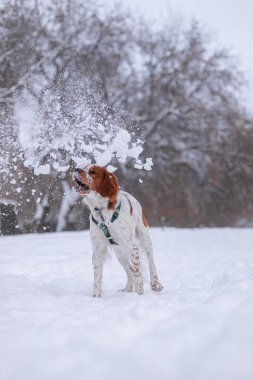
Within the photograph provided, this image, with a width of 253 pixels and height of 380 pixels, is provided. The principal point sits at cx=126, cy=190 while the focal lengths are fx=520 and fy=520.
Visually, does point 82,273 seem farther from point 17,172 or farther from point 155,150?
point 155,150

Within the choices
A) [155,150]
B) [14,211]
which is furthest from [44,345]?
[155,150]

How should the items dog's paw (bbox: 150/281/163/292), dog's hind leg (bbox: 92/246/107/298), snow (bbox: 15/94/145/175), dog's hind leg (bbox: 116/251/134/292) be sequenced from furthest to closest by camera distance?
snow (bbox: 15/94/145/175) < dog's paw (bbox: 150/281/163/292) < dog's hind leg (bbox: 116/251/134/292) < dog's hind leg (bbox: 92/246/107/298)

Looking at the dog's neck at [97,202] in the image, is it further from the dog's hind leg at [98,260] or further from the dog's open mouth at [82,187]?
the dog's hind leg at [98,260]

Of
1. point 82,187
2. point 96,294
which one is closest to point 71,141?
point 82,187

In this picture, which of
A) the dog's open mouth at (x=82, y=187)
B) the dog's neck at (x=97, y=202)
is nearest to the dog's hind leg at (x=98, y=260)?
the dog's neck at (x=97, y=202)

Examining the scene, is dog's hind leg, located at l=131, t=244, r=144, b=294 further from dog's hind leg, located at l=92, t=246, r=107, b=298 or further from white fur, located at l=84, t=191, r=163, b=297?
dog's hind leg, located at l=92, t=246, r=107, b=298

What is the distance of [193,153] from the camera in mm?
21500

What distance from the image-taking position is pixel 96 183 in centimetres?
550

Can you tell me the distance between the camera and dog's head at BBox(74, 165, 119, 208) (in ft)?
17.9

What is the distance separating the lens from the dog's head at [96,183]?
546cm

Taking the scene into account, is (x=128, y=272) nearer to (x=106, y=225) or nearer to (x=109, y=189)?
(x=106, y=225)

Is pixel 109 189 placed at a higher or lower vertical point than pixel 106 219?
higher

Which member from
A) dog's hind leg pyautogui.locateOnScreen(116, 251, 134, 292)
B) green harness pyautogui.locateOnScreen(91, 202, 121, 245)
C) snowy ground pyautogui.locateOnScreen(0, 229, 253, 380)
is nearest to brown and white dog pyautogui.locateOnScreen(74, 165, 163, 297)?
green harness pyautogui.locateOnScreen(91, 202, 121, 245)

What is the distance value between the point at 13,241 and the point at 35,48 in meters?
7.75
